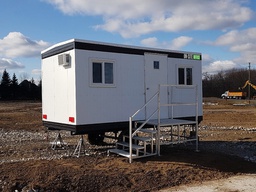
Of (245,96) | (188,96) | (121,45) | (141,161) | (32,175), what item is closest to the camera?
(32,175)

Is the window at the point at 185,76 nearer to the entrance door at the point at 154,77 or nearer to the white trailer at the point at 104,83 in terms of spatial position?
the white trailer at the point at 104,83

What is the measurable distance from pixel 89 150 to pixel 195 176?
418 centimetres

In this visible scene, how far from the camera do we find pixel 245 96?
224 feet

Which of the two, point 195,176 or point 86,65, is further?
point 86,65

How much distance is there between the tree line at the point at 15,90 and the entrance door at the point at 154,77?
5649 cm

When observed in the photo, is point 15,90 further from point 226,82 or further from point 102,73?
point 102,73

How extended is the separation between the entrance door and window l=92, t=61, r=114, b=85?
1.38 meters

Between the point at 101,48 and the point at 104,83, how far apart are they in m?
1.01

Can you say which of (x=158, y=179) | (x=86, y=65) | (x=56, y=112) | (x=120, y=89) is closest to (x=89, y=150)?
(x=56, y=112)

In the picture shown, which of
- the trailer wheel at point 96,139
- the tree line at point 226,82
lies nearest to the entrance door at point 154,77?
the trailer wheel at point 96,139

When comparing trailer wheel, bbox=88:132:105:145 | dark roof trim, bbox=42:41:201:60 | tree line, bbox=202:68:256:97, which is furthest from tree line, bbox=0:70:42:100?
dark roof trim, bbox=42:41:201:60

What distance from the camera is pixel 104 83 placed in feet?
30.5

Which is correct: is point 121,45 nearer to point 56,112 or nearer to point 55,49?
point 55,49

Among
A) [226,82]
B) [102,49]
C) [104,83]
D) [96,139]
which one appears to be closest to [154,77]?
[104,83]
